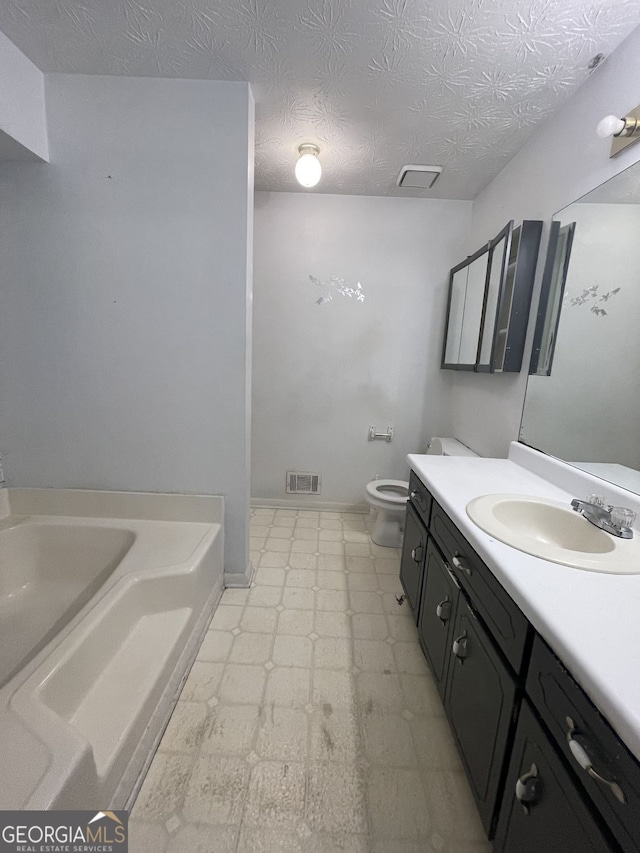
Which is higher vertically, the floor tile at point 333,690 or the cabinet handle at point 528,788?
the cabinet handle at point 528,788

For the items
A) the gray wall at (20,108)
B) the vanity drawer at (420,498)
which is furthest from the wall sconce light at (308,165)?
the vanity drawer at (420,498)

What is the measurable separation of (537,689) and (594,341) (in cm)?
114

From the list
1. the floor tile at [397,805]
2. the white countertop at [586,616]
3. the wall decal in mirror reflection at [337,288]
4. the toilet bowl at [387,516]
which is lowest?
the floor tile at [397,805]

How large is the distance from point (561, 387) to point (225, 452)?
59.6 inches

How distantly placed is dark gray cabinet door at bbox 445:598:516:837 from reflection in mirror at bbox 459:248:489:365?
147 cm

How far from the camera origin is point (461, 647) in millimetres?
999

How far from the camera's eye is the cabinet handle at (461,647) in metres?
0.99

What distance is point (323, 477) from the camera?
270 centimetres

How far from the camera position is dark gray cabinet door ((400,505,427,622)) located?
1430 mm

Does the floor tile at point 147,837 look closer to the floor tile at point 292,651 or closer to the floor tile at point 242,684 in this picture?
the floor tile at point 242,684

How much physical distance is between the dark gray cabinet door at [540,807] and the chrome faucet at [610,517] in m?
0.56

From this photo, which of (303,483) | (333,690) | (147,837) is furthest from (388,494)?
(147,837)

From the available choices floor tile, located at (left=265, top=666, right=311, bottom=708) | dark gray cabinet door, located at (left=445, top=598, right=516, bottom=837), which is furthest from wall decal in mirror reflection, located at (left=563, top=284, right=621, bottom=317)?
floor tile, located at (left=265, top=666, right=311, bottom=708)

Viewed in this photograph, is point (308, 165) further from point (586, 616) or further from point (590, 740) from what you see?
point (590, 740)
